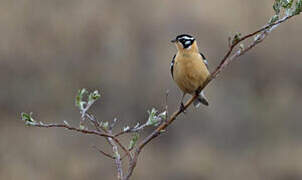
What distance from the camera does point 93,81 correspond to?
11.5m

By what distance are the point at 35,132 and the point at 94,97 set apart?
847 cm

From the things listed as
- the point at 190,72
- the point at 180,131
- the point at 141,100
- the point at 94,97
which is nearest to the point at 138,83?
the point at 141,100

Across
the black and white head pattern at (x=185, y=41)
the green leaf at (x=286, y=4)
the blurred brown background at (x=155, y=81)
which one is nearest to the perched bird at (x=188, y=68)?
the black and white head pattern at (x=185, y=41)

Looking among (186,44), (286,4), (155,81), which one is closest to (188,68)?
(186,44)

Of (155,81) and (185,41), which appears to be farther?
(155,81)

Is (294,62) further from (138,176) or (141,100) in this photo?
(138,176)

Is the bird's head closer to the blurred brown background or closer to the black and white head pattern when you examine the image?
the black and white head pattern

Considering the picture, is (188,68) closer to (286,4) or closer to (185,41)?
(185,41)

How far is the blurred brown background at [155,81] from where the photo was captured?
35.8ft

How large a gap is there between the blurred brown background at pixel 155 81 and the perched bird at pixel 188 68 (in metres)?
6.05

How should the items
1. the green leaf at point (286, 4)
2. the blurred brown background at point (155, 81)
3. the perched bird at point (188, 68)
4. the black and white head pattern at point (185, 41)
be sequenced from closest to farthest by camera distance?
the green leaf at point (286, 4)
the perched bird at point (188, 68)
the black and white head pattern at point (185, 41)
the blurred brown background at point (155, 81)

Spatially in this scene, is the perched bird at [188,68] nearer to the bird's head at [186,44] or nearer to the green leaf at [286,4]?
the bird's head at [186,44]

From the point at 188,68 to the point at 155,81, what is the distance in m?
6.76

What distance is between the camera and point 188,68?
473 cm
